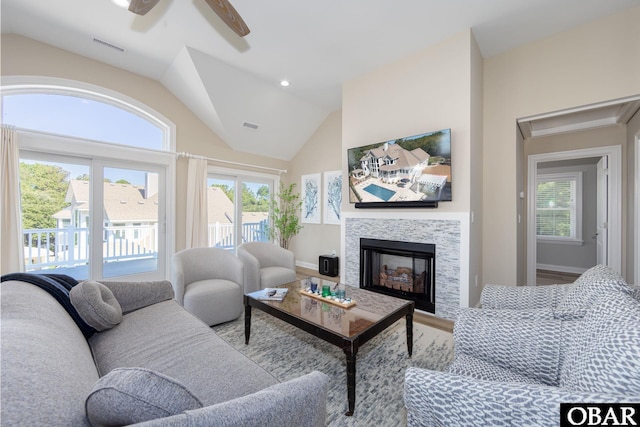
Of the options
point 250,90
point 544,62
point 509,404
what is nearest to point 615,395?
point 509,404

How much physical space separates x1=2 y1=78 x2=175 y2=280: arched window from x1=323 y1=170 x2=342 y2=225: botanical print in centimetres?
273

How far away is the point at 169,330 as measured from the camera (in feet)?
5.57

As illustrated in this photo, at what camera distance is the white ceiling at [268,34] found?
2.60 metres

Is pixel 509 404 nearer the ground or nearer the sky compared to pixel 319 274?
nearer the sky

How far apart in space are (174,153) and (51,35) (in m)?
1.77

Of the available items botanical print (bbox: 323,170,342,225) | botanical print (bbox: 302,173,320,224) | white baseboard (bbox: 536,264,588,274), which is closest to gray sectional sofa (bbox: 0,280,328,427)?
botanical print (bbox: 323,170,342,225)

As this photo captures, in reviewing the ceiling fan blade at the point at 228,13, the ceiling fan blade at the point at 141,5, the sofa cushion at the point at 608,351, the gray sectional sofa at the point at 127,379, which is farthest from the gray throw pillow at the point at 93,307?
the sofa cushion at the point at 608,351

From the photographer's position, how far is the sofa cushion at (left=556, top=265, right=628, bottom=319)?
4.00ft

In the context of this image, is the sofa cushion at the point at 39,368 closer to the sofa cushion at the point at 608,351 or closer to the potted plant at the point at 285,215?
the sofa cushion at the point at 608,351

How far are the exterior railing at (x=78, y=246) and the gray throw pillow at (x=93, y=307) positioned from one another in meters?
2.38

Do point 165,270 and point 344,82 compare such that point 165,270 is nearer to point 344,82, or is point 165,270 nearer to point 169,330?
point 169,330

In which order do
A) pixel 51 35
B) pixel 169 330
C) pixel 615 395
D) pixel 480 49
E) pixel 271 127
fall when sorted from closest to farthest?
pixel 615 395 < pixel 169 330 < pixel 51 35 < pixel 480 49 < pixel 271 127

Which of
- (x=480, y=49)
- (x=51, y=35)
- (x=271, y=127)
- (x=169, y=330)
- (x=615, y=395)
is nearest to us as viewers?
(x=615, y=395)

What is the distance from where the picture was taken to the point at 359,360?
2094mm
